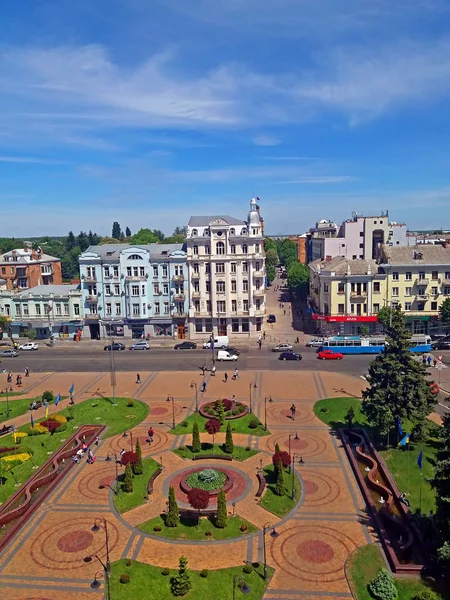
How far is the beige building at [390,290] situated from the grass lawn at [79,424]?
3880cm

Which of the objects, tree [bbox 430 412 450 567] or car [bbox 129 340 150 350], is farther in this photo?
car [bbox 129 340 150 350]

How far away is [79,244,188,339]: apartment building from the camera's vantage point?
82625 millimetres

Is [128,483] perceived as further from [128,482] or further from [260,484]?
[260,484]

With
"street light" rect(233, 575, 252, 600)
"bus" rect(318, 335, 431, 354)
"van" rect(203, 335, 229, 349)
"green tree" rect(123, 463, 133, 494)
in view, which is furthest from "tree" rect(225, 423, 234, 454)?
"van" rect(203, 335, 229, 349)

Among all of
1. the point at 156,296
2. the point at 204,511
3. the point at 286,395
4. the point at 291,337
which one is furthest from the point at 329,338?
the point at 204,511

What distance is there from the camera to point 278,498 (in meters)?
33.6

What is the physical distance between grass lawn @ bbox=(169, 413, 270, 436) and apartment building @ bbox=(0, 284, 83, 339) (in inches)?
1717

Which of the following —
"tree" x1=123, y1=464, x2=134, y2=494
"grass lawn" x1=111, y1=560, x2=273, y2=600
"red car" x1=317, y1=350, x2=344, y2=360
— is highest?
"red car" x1=317, y1=350, x2=344, y2=360

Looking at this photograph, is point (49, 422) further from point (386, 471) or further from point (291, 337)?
point (291, 337)

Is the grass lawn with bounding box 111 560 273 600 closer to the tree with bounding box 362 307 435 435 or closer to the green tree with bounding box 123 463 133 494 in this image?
the green tree with bounding box 123 463 133 494

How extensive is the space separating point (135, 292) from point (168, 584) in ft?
199

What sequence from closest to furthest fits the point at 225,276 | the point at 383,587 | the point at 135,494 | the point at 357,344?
the point at 383,587, the point at 135,494, the point at 357,344, the point at 225,276

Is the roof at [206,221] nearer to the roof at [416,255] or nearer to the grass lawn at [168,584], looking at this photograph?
the roof at [416,255]

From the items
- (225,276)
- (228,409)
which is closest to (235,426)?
(228,409)
